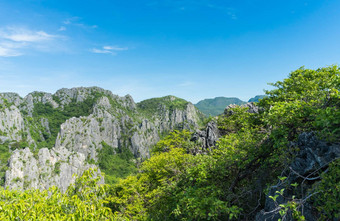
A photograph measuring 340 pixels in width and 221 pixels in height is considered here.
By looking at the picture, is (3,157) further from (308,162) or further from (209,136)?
(308,162)

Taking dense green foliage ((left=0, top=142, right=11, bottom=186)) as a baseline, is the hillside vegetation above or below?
above

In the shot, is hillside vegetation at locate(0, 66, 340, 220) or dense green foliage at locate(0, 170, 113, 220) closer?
hillside vegetation at locate(0, 66, 340, 220)

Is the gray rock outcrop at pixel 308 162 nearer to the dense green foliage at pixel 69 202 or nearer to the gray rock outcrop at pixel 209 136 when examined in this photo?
the dense green foliage at pixel 69 202

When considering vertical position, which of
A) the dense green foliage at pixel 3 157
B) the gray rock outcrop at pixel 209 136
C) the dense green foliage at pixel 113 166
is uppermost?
the gray rock outcrop at pixel 209 136

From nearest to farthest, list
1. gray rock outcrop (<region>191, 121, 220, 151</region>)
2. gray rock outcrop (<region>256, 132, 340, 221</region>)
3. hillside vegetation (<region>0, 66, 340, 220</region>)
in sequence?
hillside vegetation (<region>0, 66, 340, 220</region>) < gray rock outcrop (<region>256, 132, 340, 221</region>) < gray rock outcrop (<region>191, 121, 220, 151</region>)

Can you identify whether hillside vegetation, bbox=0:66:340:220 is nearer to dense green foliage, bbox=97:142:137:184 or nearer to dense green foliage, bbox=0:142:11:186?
dense green foliage, bbox=0:142:11:186

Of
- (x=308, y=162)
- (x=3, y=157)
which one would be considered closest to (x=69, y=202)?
(x=308, y=162)

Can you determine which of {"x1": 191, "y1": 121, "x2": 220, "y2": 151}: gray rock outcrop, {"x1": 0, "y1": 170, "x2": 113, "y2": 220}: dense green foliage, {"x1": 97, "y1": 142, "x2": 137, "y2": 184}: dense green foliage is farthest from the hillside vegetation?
{"x1": 97, "y1": 142, "x2": 137, "y2": 184}: dense green foliage

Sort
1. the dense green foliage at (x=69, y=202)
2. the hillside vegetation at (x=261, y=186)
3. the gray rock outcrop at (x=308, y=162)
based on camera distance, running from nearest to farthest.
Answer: the hillside vegetation at (x=261, y=186), the gray rock outcrop at (x=308, y=162), the dense green foliage at (x=69, y=202)

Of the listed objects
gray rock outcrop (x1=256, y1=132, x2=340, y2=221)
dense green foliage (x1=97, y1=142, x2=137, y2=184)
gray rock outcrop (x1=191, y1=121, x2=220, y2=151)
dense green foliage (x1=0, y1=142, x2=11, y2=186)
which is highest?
gray rock outcrop (x1=256, y1=132, x2=340, y2=221)

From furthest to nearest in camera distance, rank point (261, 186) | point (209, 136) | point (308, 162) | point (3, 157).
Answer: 1. point (3, 157)
2. point (209, 136)
3. point (261, 186)
4. point (308, 162)

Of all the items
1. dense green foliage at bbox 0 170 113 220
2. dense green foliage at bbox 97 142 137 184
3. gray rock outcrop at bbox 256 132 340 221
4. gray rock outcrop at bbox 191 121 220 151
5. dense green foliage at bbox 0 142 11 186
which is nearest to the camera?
gray rock outcrop at bbox 256 132 340 221

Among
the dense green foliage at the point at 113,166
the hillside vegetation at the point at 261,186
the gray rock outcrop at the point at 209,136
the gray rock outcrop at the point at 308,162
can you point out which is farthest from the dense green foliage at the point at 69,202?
the dense green foliage at the point at 113,166

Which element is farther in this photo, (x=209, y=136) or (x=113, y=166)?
(x=113, y=166)
